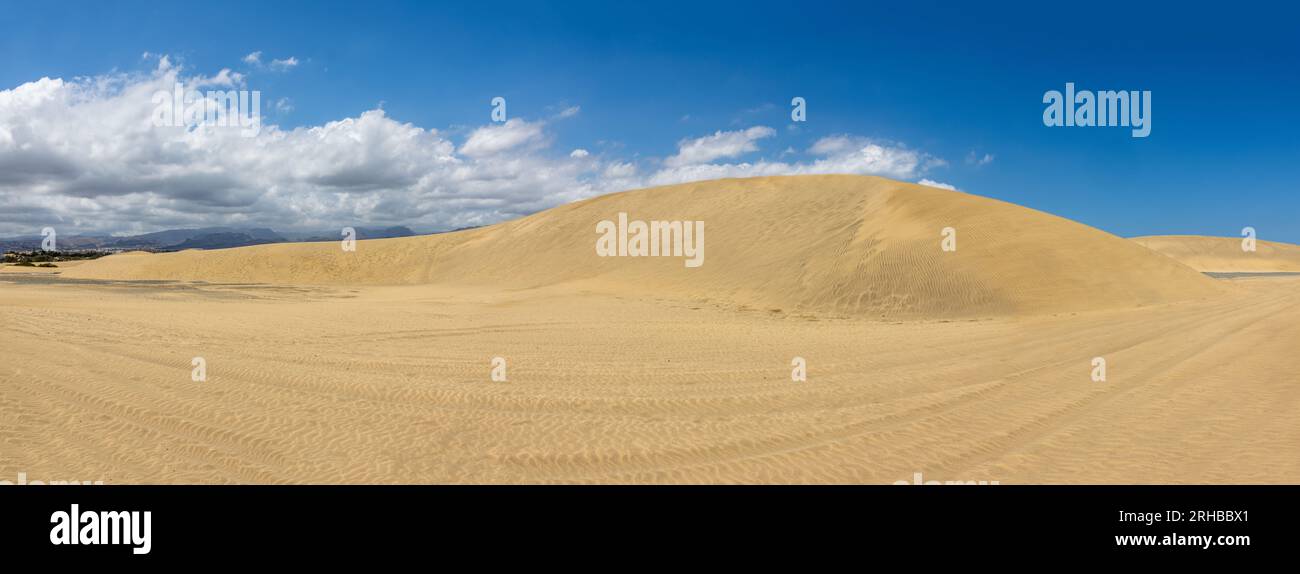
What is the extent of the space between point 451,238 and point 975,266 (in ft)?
179

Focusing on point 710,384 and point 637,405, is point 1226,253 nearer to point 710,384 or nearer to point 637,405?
point 710,384

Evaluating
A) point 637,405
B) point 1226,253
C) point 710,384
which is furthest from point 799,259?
point 1226,253

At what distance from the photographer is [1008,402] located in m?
10.5

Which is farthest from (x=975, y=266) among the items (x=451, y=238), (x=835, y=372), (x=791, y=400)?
(x=451, y=238)

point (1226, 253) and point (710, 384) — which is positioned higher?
point (1226, 253)

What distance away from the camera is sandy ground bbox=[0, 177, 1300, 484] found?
749cm

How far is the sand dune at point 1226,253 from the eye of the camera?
98.7m

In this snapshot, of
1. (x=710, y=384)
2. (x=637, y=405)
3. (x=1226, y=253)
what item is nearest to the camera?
(x=637, y=405)

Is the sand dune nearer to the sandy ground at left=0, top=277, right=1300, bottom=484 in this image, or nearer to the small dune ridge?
the small dune ridge

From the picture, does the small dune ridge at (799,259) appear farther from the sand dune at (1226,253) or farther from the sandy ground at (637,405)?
the sand dune at (1226,253)

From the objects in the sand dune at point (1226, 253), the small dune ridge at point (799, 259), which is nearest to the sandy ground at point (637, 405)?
the small dune ridge at point (799, 259)

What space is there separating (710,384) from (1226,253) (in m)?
147

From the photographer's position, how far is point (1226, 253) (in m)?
114
